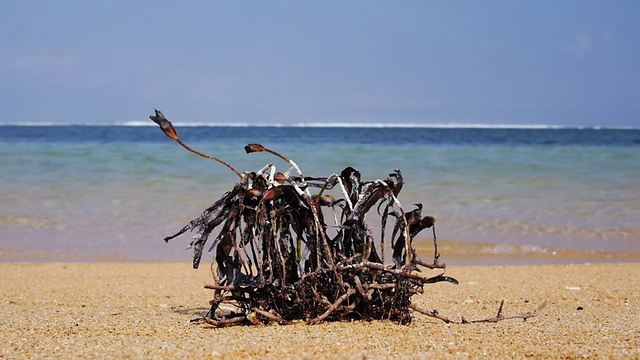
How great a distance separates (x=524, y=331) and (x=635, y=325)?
2.54 ft

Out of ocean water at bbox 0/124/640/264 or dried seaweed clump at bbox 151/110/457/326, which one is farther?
ocean water at bbox 0/124/640/264

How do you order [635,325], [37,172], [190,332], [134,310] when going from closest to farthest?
[190,332] → [635,325] → [134,310] → [37,172]

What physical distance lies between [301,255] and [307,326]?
1.09 feet

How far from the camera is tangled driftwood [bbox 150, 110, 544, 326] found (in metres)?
3.11

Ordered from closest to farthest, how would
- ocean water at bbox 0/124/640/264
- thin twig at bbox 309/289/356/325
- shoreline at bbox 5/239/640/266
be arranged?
thin twig at bbox 309/289/356/325 → shoreline at bbox 5/239/640/266 → ocean water at bbox 0/124/640/264

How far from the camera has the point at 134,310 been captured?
4363mm

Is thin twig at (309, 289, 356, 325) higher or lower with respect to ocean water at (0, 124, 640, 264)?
higher

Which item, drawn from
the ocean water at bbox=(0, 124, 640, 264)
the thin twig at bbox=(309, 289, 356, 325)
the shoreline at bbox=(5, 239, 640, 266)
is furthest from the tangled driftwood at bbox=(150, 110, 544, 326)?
the ocean water at bbox=(0, 124, 640, 264)


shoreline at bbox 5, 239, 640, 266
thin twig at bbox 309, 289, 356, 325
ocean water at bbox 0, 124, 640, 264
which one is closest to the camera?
thin twig at bbox 309, 289, 356, 325

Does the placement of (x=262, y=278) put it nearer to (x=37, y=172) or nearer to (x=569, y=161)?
(x=37, y=172)

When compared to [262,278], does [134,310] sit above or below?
below

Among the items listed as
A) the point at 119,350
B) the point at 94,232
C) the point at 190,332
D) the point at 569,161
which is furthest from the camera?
the point at 569,161

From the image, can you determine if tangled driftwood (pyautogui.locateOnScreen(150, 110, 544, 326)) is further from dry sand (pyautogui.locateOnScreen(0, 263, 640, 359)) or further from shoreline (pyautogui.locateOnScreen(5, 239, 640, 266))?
shoreline (pyautogui.locateOnScreen(5, 239, 640, 266))

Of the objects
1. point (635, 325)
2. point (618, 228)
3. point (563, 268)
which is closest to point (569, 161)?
point (618, 228)
